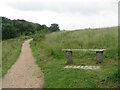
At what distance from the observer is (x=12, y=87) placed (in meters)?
9.26

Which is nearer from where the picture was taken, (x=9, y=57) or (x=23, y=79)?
(x=23, y=79)

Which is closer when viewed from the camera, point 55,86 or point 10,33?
point 55,86

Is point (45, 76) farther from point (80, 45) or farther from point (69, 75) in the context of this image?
Result: point (80, 45)

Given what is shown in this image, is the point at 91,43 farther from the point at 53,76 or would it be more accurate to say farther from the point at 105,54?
the point at 53,76

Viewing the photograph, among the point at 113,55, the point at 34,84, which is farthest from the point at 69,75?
the point at 113,55

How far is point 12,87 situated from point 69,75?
193cm

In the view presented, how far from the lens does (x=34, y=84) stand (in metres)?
9.49

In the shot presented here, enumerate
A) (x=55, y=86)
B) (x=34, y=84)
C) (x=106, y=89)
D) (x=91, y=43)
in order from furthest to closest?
(x=91, y=43)
(x=34, y=84)
(x=55, y=86)
(x=106, y=89)

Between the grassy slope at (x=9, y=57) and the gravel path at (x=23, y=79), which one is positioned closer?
the gravel path at (x=23, y=79)

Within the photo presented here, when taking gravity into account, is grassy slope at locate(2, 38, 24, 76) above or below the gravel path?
above

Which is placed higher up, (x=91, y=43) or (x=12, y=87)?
(x=91, y=43)

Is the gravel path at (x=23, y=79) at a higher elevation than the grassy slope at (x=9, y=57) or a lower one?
lower

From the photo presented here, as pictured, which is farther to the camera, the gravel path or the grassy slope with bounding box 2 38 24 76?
the grassy slope with bounding box 2 38 24 76

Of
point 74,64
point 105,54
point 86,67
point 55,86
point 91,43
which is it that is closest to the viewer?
point 55,86
